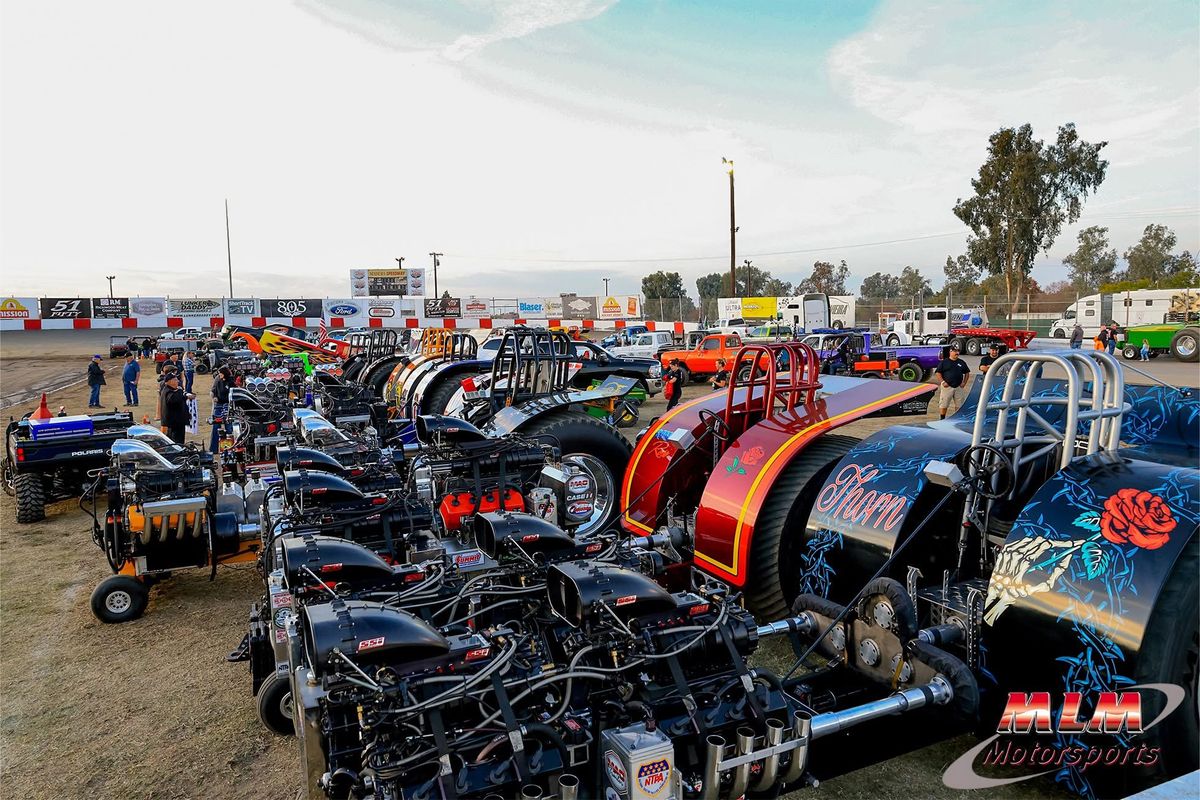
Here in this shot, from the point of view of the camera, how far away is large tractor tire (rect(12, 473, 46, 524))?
8289 millimetres

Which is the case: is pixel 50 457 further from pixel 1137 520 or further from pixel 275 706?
pixel 1137 520

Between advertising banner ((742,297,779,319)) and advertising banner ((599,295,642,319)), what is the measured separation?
15.0 meters

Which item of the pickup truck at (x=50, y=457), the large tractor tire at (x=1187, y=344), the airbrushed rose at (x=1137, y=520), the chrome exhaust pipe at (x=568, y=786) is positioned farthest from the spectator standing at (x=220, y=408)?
the large tractor tire at (x=1187, y=344)

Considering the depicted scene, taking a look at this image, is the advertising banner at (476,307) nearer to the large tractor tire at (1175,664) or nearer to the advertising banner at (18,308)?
the advertising banner at (18,308)

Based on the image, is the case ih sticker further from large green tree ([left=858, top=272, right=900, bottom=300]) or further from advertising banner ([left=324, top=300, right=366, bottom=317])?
large green tree ([left=858, top=272, right=900, bottom=300])

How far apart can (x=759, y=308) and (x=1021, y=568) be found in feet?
118

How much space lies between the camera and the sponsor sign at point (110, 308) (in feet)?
141

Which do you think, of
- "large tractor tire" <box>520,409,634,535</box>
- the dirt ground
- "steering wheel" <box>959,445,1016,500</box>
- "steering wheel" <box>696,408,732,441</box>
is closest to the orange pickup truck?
"large tractor tire" <box>520,409,634,535</box>

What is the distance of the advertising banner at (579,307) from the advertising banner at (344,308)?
13.3 meters

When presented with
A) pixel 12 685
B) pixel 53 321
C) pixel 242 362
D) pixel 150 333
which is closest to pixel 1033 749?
pixel 12 685

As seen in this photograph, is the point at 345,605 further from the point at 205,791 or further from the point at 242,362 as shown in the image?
the point at 242,362

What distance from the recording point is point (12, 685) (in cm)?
469

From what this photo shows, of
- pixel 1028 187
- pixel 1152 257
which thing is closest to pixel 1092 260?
pixel 1152 257

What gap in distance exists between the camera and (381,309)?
153 feet
